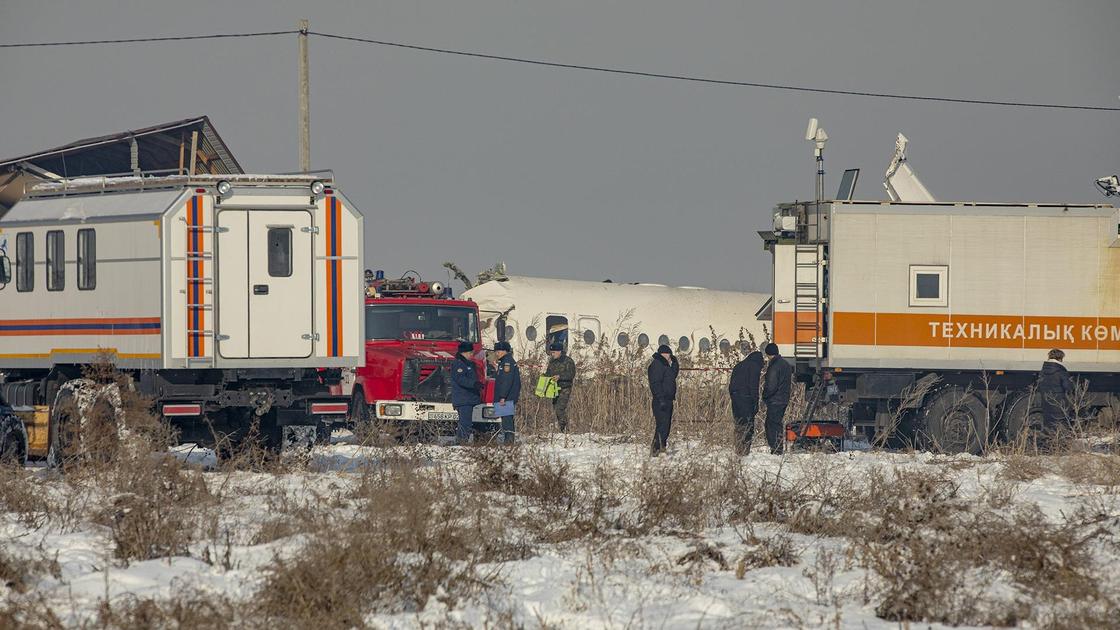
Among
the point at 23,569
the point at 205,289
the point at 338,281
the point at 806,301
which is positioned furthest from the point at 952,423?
the point at 23,569

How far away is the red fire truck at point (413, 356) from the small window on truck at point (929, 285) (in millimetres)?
6577

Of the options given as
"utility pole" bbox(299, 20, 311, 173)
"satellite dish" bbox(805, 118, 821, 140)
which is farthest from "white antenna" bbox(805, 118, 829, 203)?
"utility pole" bbox(299, 20, 311, 173)

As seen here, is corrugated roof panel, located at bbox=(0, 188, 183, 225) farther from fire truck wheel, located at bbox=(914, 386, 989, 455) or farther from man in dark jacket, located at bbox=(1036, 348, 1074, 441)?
man in dark jacket, located at bbox=(1036, 348, 1074, 441)

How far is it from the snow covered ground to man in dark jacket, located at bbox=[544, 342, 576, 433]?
7.73 m

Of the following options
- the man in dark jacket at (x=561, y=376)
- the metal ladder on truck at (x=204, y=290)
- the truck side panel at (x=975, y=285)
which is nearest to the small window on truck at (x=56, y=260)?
the metal ladder on truck at (x=204, y=290)

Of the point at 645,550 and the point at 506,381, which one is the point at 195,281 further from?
the point at 645,550

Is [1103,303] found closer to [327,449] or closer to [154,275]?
[327,449]

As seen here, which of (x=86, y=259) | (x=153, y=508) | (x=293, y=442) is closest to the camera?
(x=153, y=508)

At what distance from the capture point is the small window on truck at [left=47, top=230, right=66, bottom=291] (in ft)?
53.7

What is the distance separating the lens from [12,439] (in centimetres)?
1625

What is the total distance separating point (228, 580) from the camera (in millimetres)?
9484

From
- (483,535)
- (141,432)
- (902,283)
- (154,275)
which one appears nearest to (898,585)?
(483,535)

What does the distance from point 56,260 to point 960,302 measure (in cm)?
1267

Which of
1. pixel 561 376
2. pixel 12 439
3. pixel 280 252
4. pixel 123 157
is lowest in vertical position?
pixel 12 439
